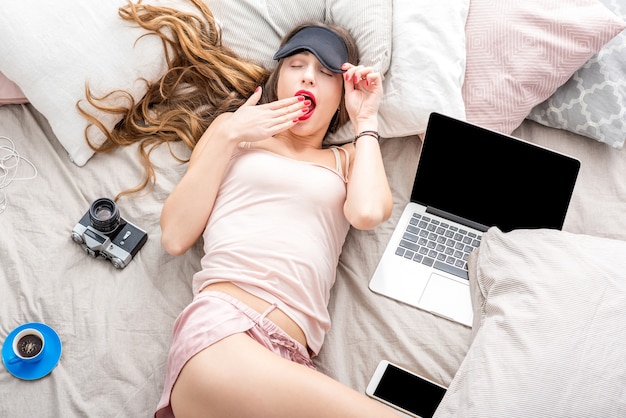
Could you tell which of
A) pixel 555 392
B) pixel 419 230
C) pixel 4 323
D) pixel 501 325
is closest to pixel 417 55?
pixel 419 230

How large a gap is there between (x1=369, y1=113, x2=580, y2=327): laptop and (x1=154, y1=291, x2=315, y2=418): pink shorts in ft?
1.15

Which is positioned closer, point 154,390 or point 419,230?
point 154,390

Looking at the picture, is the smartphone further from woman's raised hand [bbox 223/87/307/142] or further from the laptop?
woman's raised hand [bbox 223/87/307/142]

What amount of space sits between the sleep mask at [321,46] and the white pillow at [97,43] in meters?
0.13

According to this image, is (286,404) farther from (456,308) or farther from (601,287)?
(601,287)

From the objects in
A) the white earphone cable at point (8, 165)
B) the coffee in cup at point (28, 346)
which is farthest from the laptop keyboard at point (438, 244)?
the white earphone cable at point (8, 165)

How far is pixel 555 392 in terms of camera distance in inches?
57.1

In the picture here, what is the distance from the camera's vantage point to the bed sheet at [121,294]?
1.64 metres

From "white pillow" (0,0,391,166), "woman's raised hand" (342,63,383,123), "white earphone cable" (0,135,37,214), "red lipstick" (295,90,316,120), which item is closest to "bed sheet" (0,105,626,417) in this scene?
"white earphone cable" (0,135,37,214)

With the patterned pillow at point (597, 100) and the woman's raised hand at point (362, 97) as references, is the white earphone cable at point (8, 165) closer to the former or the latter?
the woman's raised hand at point (362, 97)

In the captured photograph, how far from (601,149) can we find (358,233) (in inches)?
35.0

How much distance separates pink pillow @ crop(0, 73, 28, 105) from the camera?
1896 millimetres

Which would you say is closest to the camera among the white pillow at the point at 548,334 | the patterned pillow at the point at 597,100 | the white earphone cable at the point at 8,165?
the white pillow at the point at 548,334

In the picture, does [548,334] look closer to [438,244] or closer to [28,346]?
[438,244]
